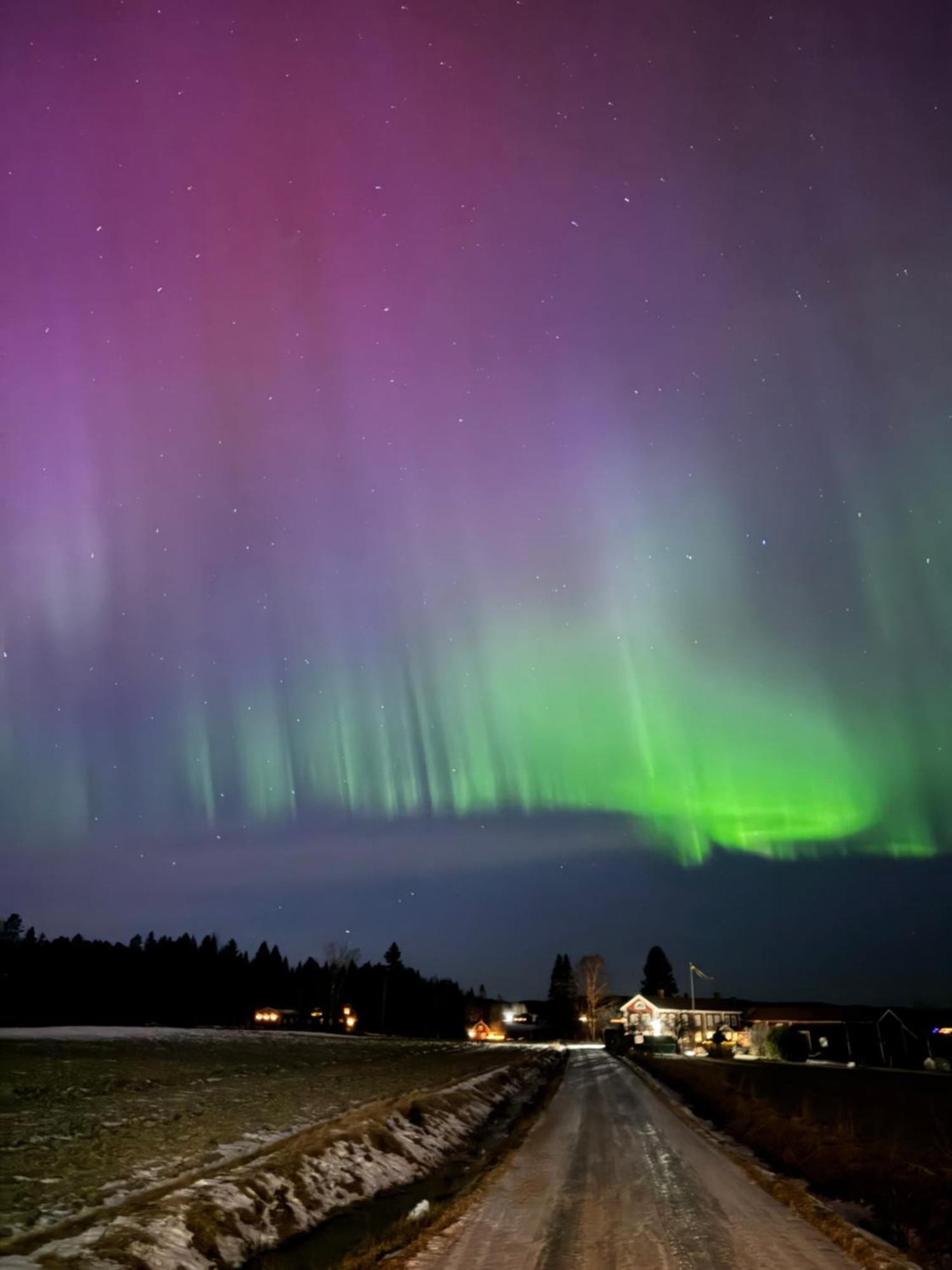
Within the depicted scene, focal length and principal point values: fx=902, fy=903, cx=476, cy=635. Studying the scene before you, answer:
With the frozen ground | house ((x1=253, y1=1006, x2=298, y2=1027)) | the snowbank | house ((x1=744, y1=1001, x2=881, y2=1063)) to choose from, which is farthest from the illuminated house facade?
the snowbank

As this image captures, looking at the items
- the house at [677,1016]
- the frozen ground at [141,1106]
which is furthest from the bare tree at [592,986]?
the frozen ground at [141,1106]

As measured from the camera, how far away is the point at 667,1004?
165375mm

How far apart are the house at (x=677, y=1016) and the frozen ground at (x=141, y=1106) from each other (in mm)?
89908

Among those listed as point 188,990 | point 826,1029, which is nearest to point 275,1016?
point 188,990

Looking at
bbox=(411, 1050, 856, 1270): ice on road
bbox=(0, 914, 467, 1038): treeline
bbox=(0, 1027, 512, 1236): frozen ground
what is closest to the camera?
bbox=(411, 1050, 856, 1270): ice on road

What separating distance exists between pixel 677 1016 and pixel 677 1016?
68 cm

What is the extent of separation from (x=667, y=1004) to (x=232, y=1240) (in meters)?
168

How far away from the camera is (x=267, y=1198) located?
50.0ft

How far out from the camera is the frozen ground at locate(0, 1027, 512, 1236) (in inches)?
593

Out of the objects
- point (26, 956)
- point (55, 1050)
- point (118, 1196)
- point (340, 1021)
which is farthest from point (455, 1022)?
point (118, 1196)

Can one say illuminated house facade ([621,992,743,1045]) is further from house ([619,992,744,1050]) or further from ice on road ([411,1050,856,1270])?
ice on road ([411,1050,856,1270])

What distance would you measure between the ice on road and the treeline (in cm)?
9848

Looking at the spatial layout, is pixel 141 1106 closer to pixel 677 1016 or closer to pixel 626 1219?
pixel 626 1219

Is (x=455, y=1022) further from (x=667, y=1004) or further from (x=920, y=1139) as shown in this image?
(x=920, y=1139)
